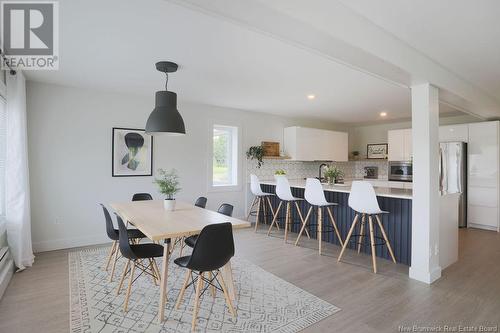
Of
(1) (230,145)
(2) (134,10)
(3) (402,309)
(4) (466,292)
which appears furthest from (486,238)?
(2) (134,10)

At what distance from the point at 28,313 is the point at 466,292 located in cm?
405

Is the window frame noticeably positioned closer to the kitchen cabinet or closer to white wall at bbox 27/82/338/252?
white wall at bbox 27/82/338/252

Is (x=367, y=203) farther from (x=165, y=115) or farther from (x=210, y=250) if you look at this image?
(x=165, y=115)

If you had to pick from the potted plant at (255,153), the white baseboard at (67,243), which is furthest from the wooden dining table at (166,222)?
the potted plant at (255,153)

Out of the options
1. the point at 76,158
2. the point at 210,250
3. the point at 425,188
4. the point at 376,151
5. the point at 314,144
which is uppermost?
the point at 314,144

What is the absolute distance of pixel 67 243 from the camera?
4.26 meters

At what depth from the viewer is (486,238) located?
16.6 feet

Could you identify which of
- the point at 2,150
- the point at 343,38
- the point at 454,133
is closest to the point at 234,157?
→ the point at 2,150

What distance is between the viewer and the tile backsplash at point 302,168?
634 cm

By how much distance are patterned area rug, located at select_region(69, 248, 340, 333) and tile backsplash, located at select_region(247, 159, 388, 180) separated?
3235mm

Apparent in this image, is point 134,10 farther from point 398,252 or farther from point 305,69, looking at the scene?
point 398,252

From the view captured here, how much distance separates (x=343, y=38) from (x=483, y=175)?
17.7 feet

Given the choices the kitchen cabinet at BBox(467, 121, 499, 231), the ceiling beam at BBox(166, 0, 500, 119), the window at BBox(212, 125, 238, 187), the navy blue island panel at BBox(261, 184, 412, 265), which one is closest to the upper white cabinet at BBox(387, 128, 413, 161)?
the kitchen cabinet at BBox(467, 121, 499, 231)

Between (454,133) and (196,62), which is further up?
(196,62)
